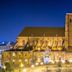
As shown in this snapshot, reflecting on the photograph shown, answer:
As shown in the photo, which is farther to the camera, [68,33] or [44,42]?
[44,42]

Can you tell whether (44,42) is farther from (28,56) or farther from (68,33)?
(28,56)

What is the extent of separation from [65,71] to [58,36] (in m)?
21.7

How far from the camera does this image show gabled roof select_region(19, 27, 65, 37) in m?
71.2

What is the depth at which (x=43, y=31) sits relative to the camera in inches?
2844

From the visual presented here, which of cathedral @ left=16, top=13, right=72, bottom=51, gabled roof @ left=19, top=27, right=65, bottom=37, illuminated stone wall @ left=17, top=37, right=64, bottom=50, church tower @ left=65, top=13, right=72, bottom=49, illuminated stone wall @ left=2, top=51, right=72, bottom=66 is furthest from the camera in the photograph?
gabled roof @ left=19, top=27, right=65, bottom=37

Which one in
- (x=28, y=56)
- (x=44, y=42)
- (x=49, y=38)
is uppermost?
(x=49, y=38)

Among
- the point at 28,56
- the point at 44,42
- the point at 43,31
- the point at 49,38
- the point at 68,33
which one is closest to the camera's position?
the point at 28,56

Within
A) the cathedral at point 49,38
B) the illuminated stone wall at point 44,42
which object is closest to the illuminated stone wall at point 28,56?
the cathedral at point 49,38

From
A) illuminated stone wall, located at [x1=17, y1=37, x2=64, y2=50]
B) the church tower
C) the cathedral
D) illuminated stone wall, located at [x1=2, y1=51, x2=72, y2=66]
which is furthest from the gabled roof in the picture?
illuminated stone wall, located at [x1=2, y1=51, x2=72, y2=66]

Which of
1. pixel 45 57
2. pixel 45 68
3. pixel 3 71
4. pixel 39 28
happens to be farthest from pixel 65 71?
pixel 39 28

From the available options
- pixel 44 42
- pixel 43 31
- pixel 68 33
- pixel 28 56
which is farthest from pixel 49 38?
pixel 28 56

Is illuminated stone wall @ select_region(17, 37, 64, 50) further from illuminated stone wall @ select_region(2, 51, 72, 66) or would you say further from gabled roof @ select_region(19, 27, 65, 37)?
illuminated stone wall @ select_region(2, 51, 72, 66)

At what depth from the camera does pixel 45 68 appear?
50.6 metres

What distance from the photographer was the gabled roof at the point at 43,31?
71188mm
